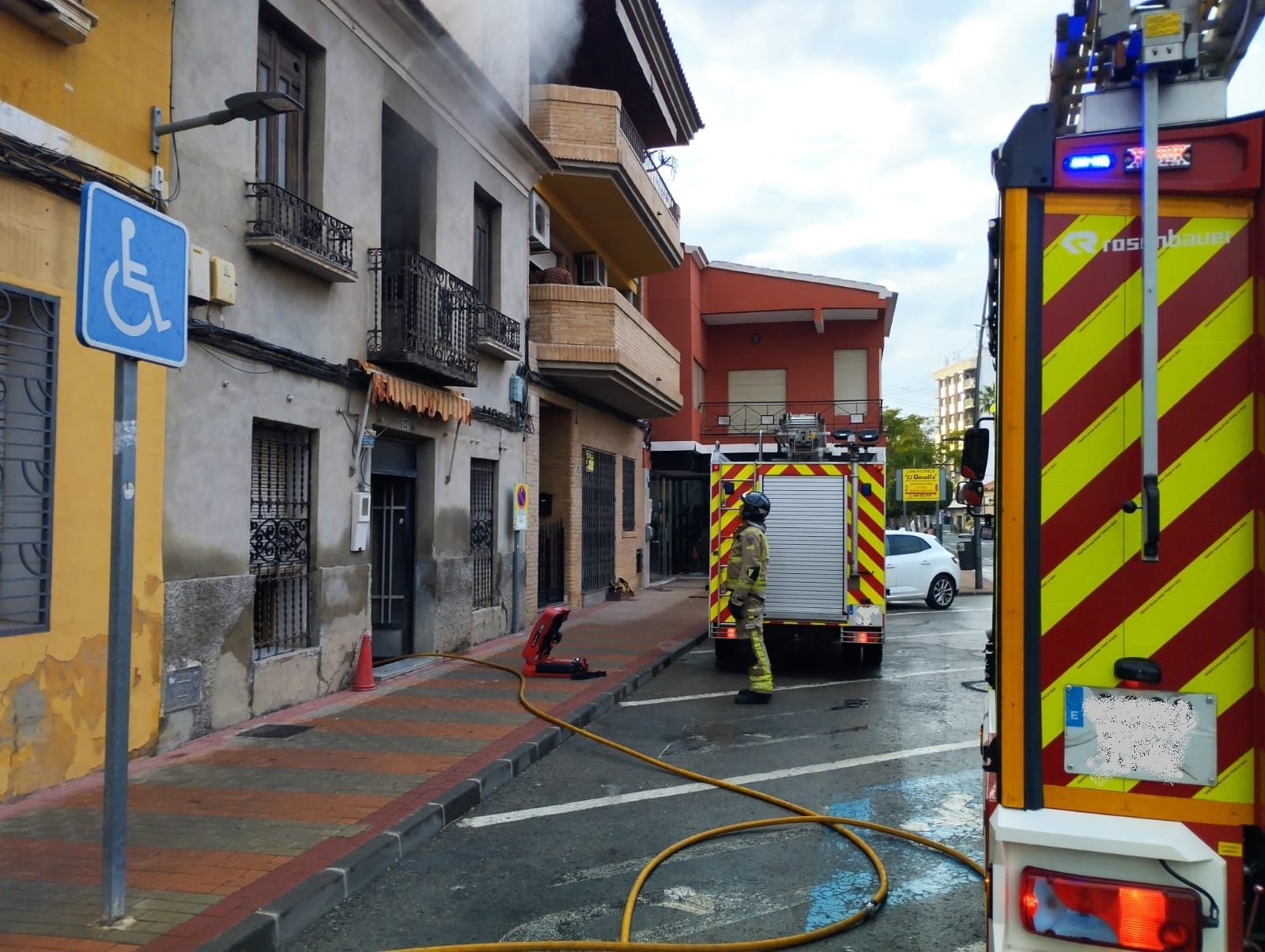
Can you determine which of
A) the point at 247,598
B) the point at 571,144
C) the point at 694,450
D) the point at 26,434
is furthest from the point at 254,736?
the point at 694,450

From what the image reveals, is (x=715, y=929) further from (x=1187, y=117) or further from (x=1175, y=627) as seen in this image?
(x=1187, y=117)

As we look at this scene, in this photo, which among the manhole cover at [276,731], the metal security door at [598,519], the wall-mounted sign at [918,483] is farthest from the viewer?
the wall-mounted sign at [918,483]

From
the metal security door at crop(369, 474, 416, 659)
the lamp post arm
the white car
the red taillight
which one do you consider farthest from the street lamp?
the white car

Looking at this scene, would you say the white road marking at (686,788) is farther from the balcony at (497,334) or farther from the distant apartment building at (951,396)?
the distant apartment building at (951,396)

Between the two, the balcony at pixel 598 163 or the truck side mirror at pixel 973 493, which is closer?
the truck side mirror at pixel 973 493

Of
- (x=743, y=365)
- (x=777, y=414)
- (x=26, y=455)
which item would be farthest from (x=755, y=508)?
(x=743, y=365)

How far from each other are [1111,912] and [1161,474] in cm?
100

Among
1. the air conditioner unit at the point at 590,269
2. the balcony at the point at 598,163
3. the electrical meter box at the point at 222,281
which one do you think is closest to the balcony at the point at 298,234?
the electrical meter box at the point at 222,281

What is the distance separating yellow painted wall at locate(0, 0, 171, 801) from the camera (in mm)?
5602

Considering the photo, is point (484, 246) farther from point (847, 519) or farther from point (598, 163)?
point (847, 519)

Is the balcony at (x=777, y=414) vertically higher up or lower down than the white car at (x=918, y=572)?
higher up

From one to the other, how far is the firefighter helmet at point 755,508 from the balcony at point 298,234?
4.17m

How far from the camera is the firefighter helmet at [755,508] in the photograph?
31.2 ft

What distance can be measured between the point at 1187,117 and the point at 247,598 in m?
6.99
